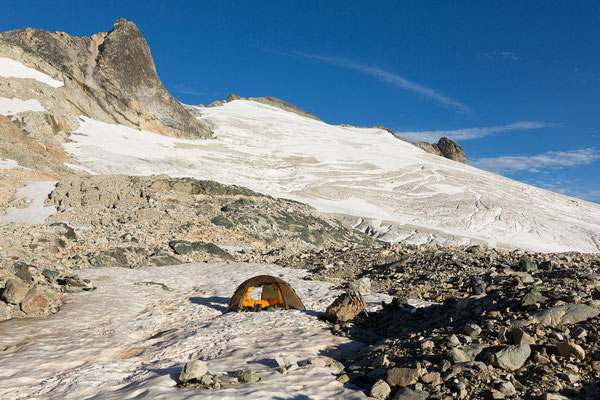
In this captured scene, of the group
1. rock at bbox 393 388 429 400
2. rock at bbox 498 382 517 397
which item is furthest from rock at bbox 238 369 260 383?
rock at bbox 498 382 517 397

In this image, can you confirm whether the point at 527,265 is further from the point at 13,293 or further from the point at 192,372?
the point at 13,293

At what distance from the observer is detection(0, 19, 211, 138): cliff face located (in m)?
48.4

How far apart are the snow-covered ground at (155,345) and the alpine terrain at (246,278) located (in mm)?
49

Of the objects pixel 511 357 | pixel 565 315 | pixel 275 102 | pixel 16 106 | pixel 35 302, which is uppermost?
pixel 275 102

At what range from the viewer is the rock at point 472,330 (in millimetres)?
6285

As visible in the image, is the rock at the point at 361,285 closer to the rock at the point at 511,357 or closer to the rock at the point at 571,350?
the rock at the point at 511,357

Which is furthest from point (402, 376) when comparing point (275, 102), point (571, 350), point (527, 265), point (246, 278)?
point (275, 102)

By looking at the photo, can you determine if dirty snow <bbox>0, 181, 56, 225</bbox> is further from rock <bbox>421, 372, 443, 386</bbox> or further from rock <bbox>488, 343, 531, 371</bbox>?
rock <bbox>488, 343, 531, 371</bbox>

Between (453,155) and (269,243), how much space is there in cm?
11215

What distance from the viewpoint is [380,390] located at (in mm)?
5305

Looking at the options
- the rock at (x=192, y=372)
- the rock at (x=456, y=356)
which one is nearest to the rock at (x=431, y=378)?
the rock at (x=456, y=356)

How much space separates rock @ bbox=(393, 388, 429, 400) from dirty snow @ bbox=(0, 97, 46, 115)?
165 feet

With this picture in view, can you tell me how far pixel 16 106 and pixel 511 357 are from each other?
53400mm

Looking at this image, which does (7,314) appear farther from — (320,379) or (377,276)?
(377,276)
